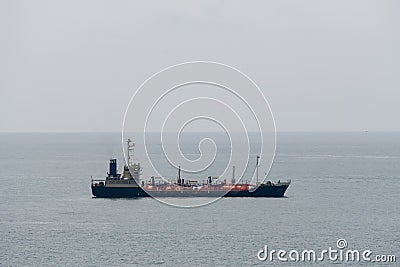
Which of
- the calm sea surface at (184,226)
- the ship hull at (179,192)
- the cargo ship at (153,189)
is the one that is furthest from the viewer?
the cargo ship at (153,189)

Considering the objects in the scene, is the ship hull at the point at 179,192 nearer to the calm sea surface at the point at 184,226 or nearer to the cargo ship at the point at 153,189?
the cargo ship at the point at 153,189

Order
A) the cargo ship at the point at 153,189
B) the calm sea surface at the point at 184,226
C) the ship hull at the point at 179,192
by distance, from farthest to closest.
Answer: the cargo ship at the point at 153,189 < the ship hull at the point at 179,192 < the calm sea surface at the point at 184,226

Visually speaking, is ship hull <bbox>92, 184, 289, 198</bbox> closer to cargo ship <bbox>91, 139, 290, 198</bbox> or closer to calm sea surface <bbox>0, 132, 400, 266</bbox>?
cargo ship <bbox>91, 139, 290, 198</bbox>

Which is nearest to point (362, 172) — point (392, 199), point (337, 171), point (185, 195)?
point (337, 171)

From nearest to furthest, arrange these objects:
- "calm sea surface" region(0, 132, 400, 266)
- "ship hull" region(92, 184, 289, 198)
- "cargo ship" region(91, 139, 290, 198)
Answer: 1. "calm sea surface" region(0, 132, 400, 266)
2. "ship hull" region(92, 184, 289, 198)
3. "cargo ship" region(91, 139, 290, 198)

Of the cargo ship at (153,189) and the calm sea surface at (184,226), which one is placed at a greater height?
the cargo ship at (153,189)

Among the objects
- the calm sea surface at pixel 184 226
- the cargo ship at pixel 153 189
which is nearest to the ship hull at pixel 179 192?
the cargo ship at pixel 153 189

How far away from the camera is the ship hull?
106750 mm

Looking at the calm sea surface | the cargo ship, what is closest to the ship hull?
the cargo ship

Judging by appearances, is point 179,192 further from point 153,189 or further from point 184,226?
point 184,226

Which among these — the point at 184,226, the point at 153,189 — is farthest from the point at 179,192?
the point at 184,226

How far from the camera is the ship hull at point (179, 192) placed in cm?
10675

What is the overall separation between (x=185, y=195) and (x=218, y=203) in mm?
8593

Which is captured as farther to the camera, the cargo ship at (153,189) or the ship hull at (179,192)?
the cargo ship at (153,189)
